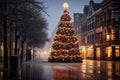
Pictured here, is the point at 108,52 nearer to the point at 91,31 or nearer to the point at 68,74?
the point at 91,31

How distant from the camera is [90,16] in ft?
296

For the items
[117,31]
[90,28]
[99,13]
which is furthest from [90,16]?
[117,31]

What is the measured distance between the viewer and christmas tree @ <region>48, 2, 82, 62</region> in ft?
185

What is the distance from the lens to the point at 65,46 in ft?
187

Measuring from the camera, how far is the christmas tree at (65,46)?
56375mm

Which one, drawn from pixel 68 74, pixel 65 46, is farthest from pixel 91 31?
pixel 68 74

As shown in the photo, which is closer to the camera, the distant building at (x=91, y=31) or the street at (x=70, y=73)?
the street at (x=70, y=73)

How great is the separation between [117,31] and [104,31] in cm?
625

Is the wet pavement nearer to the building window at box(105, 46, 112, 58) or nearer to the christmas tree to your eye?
the christmas tree

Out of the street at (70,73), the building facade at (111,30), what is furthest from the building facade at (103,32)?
the street at (70,73)

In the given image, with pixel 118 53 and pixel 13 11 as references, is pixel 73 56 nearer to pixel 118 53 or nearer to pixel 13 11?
pixel 118 53

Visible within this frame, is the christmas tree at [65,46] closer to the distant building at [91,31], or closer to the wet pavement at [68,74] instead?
the wet pavement at [68,74]

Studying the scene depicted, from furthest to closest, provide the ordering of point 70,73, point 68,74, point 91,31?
1. point 91,31
2. point 70,73
3. point 68,74

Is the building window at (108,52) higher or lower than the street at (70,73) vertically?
higher
